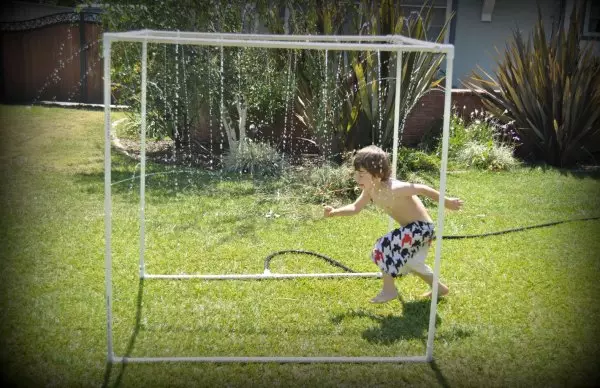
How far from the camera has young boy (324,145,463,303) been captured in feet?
14.5

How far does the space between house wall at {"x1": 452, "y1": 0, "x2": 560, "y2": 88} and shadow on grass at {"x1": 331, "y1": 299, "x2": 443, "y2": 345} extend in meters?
10.3

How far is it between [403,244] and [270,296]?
1.06 m

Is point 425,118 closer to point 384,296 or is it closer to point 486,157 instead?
point 486,157

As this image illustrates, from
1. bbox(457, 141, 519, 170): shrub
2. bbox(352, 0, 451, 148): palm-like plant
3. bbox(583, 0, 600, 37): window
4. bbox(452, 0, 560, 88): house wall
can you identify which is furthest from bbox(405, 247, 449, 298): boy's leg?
bbox(583, 0, 600, 37): window

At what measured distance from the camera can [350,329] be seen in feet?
13.9

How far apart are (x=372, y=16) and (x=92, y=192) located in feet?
14.3

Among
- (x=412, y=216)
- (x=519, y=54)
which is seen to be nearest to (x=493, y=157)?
(x=519, y=54)

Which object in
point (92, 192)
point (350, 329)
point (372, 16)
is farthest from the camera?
point (372, 16)

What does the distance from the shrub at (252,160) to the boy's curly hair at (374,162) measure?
4.82 meters

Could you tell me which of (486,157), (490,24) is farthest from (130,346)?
(490,24)

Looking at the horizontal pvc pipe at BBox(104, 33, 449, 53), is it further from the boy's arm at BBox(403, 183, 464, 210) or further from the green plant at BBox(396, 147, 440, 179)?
the green plant at BBox(396, 147, 440, 179)

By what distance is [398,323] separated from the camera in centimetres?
438

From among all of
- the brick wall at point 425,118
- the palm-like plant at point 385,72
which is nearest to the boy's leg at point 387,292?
the palm-like plant at point 385,72

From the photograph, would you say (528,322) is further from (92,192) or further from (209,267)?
(92,192)
